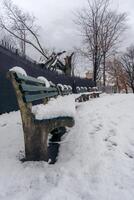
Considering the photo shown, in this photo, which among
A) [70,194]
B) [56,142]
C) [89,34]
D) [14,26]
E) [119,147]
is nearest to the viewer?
[70,194]

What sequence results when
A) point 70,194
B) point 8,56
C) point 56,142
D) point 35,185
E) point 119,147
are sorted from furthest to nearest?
point 8,56 < point 56,142 < point 119,147 < point 35,185 < point 70,194

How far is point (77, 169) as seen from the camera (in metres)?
3.55

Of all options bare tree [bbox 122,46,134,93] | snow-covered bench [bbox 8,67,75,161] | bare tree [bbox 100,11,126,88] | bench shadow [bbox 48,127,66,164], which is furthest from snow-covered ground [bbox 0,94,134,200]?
bare tree [bbox 122,46,134,93]

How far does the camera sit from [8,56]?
786 cm

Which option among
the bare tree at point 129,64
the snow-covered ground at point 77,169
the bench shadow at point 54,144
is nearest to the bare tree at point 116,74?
the bare tree at point 129,64

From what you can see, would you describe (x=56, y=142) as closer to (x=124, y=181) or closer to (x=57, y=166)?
(x=57, y=166)

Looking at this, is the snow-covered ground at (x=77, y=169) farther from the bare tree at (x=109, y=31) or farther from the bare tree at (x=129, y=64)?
the bare tree at (x=129, y=64)

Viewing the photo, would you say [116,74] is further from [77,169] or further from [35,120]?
[77,169]

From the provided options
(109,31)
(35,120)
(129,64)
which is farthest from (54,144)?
(129,64)

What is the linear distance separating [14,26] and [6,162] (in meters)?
29.2

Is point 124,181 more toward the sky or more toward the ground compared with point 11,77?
more toward the ground

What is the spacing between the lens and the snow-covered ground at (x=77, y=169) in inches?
119

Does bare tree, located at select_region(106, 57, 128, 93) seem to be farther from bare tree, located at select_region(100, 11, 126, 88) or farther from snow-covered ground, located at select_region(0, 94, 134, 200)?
snow-covered ground, located at select_region(0, 94, 134, 200)

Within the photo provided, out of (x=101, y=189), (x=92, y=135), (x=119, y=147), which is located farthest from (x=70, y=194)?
(x=92, y=135)
